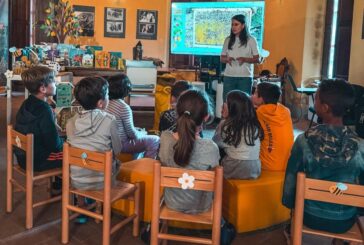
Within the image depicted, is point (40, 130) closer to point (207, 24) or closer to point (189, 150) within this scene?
point (189, 150)

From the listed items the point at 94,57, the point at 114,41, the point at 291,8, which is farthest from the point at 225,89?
the point at 114,41

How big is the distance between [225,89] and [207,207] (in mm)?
2878

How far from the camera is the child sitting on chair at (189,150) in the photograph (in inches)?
88.0

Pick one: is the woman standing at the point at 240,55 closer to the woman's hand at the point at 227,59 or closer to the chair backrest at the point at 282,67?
the woman's hand at the point at 227,59

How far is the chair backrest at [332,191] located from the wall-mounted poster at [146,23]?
847 centimetres

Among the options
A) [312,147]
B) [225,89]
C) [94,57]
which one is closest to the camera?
[312,147]

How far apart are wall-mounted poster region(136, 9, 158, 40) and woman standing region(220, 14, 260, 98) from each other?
5.25 m

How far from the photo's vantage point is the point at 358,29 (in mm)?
5957

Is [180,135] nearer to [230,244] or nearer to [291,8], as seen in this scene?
[230,244]

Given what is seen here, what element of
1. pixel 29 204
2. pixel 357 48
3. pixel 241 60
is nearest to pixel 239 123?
pixel 29 204

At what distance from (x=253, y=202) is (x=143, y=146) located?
112 cm

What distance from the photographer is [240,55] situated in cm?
486

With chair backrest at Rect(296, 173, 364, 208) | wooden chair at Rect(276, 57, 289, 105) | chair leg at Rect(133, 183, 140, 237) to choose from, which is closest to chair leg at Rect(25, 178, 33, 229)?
chair leg at Rect(133, 183, 140, 237)

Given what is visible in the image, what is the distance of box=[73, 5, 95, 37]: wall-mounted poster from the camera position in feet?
31.5
